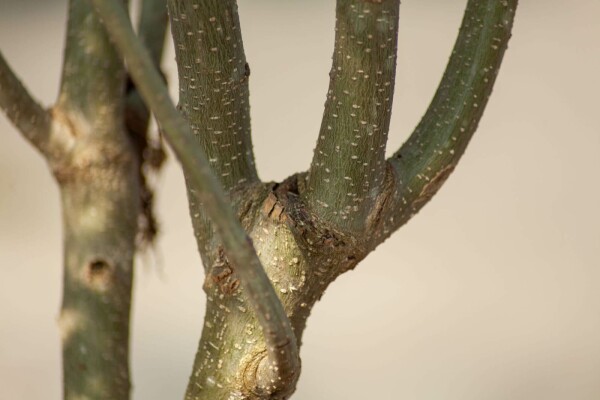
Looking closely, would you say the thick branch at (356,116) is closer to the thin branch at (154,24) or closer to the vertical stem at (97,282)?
the vertical stem at (97,282)

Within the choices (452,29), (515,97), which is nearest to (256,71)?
(452,29)

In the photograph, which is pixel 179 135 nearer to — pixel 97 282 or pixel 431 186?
pixel 97 282

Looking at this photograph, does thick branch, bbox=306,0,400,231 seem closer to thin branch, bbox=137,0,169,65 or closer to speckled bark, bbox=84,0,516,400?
speckled bark, bbox=84,0,516,400

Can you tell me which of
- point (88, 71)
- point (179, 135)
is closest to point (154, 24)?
point (88, 71)

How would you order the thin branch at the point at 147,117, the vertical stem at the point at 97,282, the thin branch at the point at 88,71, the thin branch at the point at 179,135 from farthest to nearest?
the thin branch at the point at 147,117, the thin branch at the point at 88,71, the vertical stem at the point at 97,282, the thin branch at the point at 179,135

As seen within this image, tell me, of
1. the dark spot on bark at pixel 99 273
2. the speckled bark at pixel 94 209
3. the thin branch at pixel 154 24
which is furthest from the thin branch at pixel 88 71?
the thin branch at pixel 154 24

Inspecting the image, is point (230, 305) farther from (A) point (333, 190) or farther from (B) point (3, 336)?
(B) point (3, 336)
